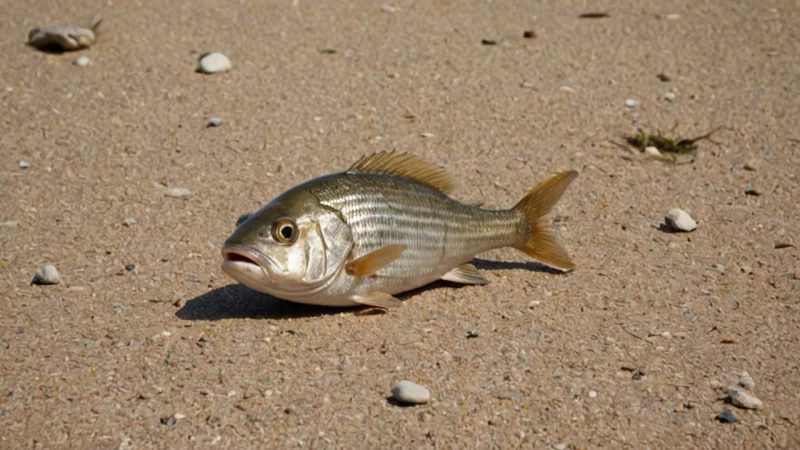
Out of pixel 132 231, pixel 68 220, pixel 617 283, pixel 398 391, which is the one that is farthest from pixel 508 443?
pixel 68 220

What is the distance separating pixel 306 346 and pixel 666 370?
1.81m

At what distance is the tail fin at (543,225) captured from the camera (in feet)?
17.9

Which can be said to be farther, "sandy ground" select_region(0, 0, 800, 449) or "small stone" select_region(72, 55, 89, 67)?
"small stone" select_region(72, 55, 89, 67)

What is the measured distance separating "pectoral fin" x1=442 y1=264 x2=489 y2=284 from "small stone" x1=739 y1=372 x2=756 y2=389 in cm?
149

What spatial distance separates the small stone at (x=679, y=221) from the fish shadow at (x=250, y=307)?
160 cm

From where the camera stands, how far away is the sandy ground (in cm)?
430

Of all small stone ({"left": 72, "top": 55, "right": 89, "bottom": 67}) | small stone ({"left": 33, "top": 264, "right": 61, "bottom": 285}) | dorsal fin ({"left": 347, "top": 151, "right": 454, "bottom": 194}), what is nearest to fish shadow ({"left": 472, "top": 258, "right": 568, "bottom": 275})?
dorsal fin ({"left": 347, "top": 151, "right": 454, "bottom": 194})

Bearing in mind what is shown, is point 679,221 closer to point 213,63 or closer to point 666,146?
point 666,146

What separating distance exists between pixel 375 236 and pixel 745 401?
197cm

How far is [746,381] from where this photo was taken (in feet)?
14.9

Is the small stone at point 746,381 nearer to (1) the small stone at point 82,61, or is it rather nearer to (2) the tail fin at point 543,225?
(2) the tail fin at point 543,225

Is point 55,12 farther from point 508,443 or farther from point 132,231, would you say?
point 508,443

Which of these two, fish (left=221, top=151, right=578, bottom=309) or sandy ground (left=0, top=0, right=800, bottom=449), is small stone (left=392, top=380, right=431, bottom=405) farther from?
fish (left=221, top=151, right=578, bottom=309)

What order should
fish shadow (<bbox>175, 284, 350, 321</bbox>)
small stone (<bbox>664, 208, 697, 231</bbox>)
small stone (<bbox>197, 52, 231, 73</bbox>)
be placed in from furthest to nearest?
small stone (<bbox>197, 52, 231, 73</bbox>), small stone (<bbox>664, 208, 697, 231</bbox>), fish shadow (<bbox>175, 284, 350, 321</bbox>)
